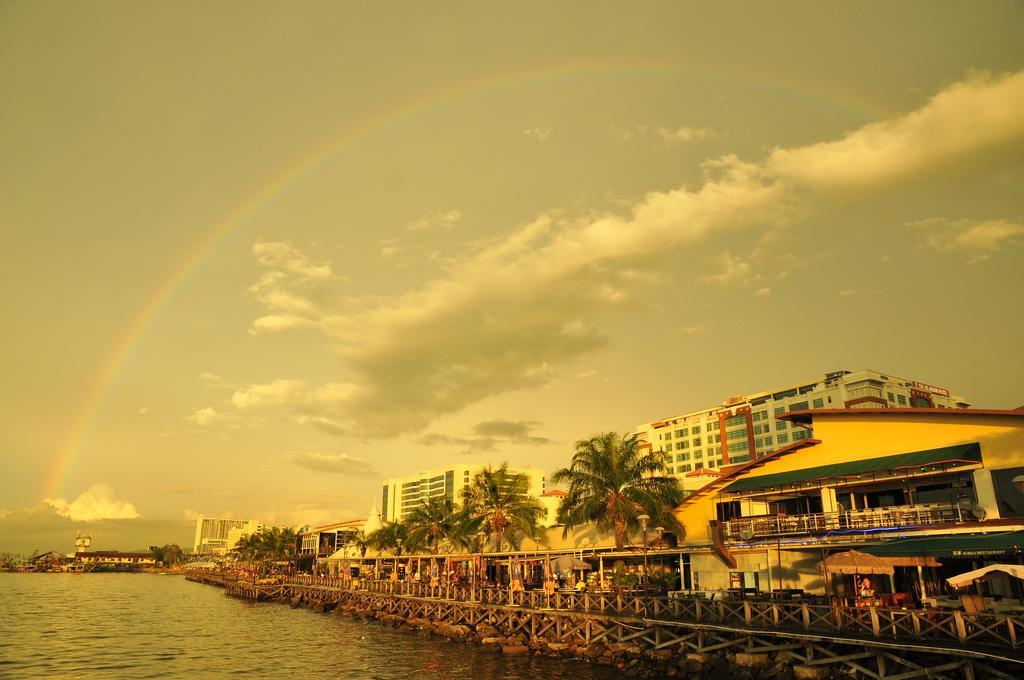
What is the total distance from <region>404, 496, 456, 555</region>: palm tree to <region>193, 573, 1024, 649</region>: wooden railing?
2553 cm

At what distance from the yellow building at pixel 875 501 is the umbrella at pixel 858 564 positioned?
0.59 metres

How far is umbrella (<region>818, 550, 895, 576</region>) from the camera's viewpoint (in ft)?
84.5

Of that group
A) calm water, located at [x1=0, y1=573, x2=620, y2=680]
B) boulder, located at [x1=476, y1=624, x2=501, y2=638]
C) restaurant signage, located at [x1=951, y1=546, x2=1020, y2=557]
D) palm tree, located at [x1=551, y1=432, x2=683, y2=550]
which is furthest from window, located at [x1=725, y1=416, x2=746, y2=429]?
restaurant signage, located at [x1=951, y1=546, x2=1020, y2=557]

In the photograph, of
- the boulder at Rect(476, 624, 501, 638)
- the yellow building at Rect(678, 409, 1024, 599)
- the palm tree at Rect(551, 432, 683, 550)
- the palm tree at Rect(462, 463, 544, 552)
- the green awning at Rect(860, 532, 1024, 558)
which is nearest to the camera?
the green awning at Rect(860, 532, 1024, 558)

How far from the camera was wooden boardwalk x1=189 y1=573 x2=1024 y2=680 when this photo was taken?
21.6 metres

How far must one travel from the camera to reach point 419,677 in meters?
33.5

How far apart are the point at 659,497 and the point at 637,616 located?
15270mm

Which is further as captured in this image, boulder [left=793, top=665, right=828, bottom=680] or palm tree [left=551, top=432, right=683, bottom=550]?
palm tree [left=551, top=432, right=683, bottom=550]

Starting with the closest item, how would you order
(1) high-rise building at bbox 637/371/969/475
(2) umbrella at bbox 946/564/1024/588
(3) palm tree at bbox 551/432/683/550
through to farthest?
(2) umbrella at bbox 946/564/1024/588, (3) palm tree at bbox 551/432/683/550, (1) high-rise building at bbox 637/371/969/475

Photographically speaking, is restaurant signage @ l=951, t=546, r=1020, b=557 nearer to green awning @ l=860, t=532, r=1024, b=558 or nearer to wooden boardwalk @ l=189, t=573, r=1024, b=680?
green awning @ l=860, t=532, r=1024, b=558

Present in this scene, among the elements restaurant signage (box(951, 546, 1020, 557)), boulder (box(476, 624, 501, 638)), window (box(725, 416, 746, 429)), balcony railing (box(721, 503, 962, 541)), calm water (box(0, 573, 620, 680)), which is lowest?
calm water (box(0, 573, 620, 680))

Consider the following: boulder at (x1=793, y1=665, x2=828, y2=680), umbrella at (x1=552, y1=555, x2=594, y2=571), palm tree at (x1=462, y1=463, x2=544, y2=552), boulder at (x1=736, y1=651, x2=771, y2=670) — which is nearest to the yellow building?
boulder at (x1=736, y1=651, x2=771, y2=670)

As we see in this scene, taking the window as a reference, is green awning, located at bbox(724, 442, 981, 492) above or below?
below

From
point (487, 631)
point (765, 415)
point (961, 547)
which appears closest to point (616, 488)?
point (487, 631)
